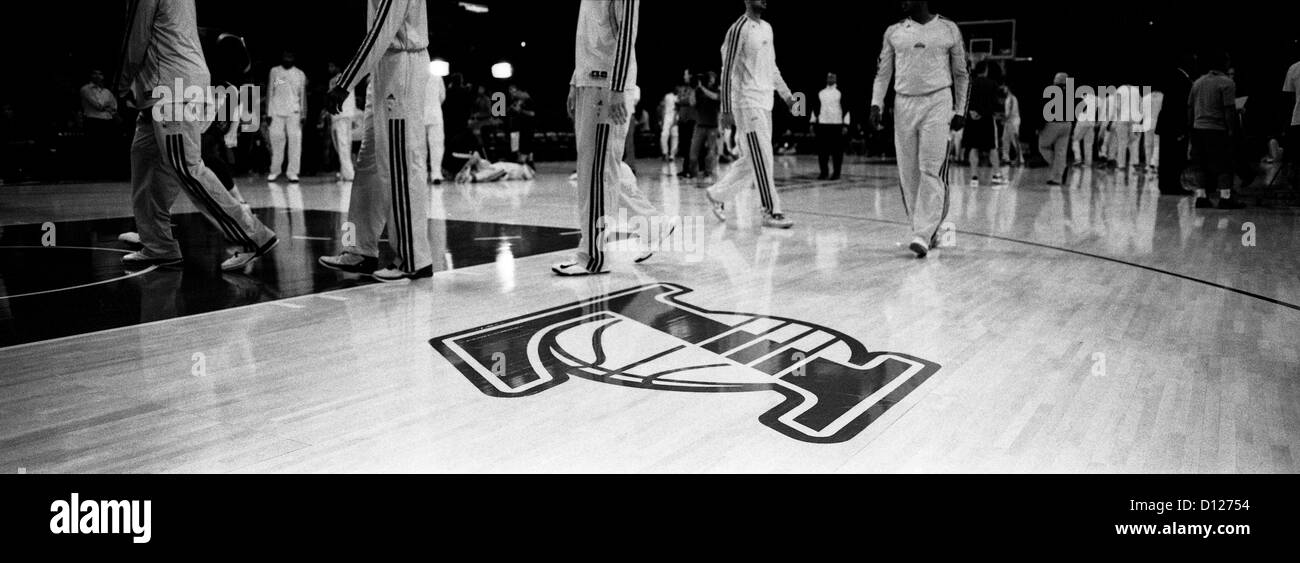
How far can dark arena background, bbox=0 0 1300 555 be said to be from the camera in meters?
2.07

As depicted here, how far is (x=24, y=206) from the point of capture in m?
8.88

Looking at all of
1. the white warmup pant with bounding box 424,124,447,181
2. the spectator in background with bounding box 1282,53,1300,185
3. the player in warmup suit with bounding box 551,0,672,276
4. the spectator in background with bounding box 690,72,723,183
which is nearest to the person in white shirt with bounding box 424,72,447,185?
the white warmup pant with bounding box 424,124,447,181

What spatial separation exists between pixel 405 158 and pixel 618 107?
112cm

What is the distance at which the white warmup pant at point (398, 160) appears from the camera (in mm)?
4617

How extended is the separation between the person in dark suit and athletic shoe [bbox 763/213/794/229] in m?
6.14

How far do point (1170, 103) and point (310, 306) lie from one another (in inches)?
420

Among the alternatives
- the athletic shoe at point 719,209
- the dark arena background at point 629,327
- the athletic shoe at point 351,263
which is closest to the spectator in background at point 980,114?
the dark arena background at point 629,327

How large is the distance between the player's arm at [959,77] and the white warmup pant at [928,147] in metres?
0.06

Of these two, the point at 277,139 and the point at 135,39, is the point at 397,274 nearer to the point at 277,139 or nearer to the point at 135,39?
the point at 135,39

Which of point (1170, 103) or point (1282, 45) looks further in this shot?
point (1282, 45)

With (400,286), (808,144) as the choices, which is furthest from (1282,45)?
(400,286)

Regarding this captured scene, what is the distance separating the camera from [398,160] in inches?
183

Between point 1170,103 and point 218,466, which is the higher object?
point 1170,103
